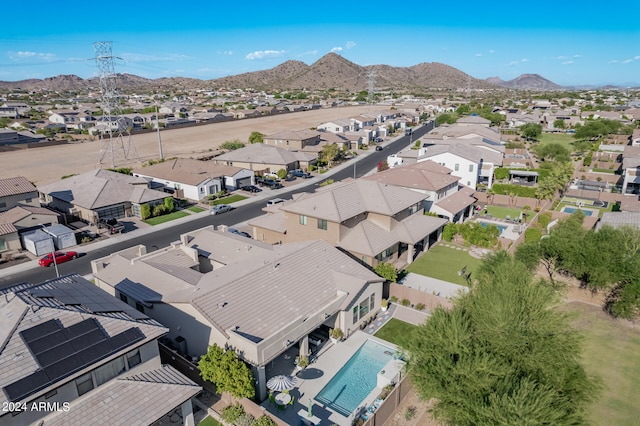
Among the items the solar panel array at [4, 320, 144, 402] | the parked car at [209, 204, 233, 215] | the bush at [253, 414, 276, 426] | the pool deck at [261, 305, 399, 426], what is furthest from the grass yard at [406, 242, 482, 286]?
the parked car at [209, 204, 233, 215]

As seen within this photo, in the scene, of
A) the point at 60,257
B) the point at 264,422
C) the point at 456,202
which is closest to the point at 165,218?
the point at 60,257

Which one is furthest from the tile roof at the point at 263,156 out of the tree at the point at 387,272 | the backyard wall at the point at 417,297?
the backyard wall at the point at 417,297

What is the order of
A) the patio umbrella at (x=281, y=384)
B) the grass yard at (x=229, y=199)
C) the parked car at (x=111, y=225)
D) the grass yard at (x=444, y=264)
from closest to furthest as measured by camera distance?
the patio umbrella at (x=281, y=384)
the grass yard at (x=444, y=264)
the parked car at (x=111, y=225)
the grass yard at (x=229, y=199)

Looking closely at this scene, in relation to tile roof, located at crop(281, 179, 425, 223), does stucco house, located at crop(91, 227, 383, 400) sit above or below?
below

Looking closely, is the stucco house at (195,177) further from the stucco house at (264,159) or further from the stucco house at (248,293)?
the stucco house at (248,293)

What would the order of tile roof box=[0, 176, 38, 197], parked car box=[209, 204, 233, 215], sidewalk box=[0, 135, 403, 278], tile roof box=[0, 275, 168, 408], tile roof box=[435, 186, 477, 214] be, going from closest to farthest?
tile roof box=[0, 275, 168, 408] < sidewalk box=[0, 135, 403, 278] < tile roof box=[0, 176, 38, 197] < tile roof box=[435, 186, 477, 214] < parked car box=[209, 204, 233, 215]

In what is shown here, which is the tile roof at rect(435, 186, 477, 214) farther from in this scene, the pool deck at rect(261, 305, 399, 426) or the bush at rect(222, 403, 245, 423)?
the bush at rect(222, 403, 245, 423)

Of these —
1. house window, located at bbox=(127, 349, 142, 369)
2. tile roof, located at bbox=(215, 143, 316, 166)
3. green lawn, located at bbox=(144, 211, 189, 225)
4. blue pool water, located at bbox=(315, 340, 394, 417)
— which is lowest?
blue pool water, located at bbox=(315, 340, 394, 417)
